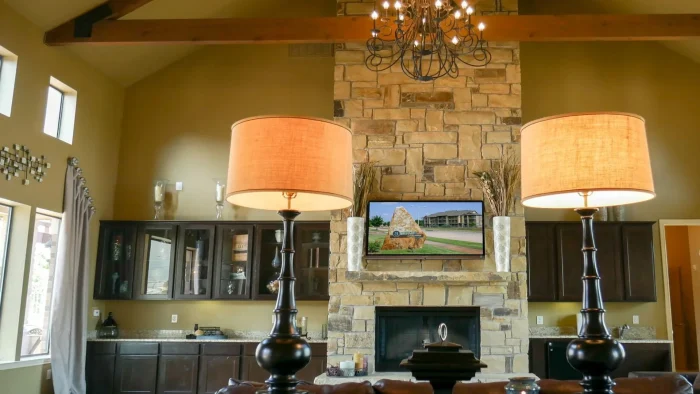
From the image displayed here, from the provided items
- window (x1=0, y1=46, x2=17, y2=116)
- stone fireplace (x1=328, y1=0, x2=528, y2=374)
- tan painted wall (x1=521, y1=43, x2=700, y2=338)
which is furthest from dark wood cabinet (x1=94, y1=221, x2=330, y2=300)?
tan painted wall (x1=521, y1=43, x2=700, y2=338)

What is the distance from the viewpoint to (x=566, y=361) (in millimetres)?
6996

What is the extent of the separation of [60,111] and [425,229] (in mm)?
4401

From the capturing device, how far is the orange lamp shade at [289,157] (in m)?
1.84

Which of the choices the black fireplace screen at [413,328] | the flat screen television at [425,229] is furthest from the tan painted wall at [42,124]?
the black fireplace screen at [413,328]

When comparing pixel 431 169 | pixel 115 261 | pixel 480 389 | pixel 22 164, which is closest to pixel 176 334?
pixel 115 261

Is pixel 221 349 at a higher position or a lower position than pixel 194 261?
lower

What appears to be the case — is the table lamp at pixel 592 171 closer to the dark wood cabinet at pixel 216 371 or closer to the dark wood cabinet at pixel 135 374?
the dark wood cabinet at pixel 216 371

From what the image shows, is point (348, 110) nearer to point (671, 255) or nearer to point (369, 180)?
point (369, 180)

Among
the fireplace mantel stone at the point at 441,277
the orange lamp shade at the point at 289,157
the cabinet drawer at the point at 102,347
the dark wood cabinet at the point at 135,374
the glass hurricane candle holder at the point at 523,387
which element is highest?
the orange lamp shade at the point at 289,157

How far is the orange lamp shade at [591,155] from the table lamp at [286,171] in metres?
0.63

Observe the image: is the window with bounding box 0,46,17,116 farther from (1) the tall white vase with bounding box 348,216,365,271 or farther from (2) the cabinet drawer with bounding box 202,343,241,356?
(1) the tall white vase with bounding box 348,216,365,271

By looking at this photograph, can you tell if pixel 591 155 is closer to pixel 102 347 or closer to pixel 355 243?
pixel 355 243

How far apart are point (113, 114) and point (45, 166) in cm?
180

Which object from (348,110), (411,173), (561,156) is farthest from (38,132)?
(561,156)
